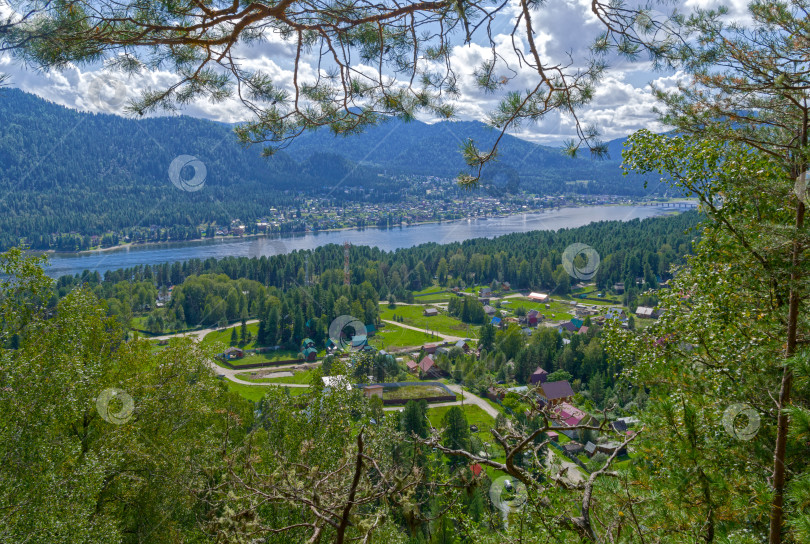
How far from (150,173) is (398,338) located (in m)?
117

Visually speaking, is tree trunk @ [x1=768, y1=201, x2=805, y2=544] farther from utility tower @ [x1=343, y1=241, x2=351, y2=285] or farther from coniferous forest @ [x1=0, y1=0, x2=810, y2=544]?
utility tower @ [x1=343, y1=241, x2=351, y2=285]

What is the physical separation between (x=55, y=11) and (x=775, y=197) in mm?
3988

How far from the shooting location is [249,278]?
148ft

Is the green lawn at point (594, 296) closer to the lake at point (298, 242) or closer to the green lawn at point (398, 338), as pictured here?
the green lawn at point (398, 338)

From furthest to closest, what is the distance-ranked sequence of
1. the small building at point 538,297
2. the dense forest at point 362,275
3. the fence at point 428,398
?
the small building at point 538,297, the dense forest at point 362,275, the fence at point 428,398

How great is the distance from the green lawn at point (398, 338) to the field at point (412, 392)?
6.59m

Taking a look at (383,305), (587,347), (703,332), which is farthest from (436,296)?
(703,332)

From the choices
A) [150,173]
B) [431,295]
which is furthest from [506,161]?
[150,173]

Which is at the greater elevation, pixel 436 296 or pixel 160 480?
pixel 160 480

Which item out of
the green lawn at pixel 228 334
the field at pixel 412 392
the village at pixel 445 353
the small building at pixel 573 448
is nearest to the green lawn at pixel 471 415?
the village at pixel 445 353

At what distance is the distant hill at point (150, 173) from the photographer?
84250mm

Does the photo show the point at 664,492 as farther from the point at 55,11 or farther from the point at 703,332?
the point at 55,11

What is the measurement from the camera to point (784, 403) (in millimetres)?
2039

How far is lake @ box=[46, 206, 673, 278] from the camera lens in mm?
54625
